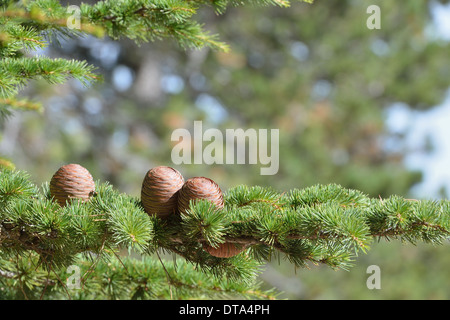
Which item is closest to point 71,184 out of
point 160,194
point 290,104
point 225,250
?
point 160,194

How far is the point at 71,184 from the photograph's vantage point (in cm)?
79

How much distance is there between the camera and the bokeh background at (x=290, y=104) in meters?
4.76

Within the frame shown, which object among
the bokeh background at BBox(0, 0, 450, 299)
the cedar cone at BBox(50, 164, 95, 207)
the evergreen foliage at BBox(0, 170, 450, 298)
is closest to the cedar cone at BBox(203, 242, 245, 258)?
the evergreen foliage at BBox(0, 170, 450, 298)

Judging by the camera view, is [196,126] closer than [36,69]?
No

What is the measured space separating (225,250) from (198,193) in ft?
0.28

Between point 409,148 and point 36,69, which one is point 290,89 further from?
point 36,69

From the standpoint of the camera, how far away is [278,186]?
203 inches

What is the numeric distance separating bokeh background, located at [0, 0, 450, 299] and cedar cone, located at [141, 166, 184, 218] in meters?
3.65

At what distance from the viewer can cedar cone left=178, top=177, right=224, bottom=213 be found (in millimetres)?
732

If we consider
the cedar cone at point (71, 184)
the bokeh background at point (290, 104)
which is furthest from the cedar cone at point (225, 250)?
the bokeh background at point (290, 104)

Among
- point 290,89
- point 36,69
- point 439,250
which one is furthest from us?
point 439,250

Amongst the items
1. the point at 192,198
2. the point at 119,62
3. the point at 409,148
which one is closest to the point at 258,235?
the point at 192,198

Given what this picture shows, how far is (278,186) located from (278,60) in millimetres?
1537

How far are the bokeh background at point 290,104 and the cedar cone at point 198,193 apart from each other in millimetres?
3688
